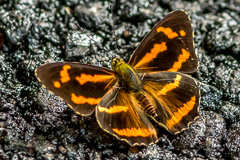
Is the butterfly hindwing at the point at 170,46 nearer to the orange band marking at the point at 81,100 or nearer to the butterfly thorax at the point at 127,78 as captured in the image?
the butterfly thorax at the point at 127,78

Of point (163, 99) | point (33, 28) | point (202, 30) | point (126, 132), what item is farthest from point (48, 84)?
point (202, 30)

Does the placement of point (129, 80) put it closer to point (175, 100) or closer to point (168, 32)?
point (175, 100)

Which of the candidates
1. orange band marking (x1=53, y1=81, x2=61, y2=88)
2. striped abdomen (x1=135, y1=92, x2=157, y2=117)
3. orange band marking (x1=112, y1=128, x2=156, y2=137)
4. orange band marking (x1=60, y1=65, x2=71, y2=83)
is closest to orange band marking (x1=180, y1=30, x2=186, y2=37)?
striped abdomen (x1=135, y1=92, x2=157, y2=117)

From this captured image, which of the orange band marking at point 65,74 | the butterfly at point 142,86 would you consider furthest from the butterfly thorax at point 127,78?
the orange band marking at point 65,74

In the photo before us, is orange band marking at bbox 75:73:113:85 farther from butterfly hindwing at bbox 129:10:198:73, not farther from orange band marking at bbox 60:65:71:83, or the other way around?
butterfly hindwing at bbox 129:10:198:73

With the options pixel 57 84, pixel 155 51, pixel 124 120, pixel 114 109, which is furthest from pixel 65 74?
pixel 155 51
